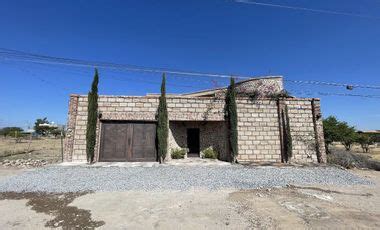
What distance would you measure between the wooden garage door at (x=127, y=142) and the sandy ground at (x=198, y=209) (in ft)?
17.3

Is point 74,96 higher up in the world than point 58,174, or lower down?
higher up

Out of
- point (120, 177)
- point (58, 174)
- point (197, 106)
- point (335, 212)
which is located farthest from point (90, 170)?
point (335, 212)

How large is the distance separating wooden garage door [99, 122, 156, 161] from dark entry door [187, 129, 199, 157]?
272cm

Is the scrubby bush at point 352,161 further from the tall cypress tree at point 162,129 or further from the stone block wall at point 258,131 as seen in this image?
the tall cypress tree at point 162,129

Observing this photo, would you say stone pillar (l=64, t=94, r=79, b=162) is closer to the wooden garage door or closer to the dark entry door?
the wooden garage door

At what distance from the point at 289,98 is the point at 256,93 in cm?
196

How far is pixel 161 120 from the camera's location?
11281mm

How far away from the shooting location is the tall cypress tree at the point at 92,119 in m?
10.6

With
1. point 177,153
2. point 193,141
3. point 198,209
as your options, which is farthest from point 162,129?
point 198,209

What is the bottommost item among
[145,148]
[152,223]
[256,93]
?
[152,223]

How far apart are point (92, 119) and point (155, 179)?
5.53 meters

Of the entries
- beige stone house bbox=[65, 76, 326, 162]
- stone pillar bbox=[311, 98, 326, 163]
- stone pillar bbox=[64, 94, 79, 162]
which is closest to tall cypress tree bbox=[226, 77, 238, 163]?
beige stone house bbox=[65, 76, 326, 162]

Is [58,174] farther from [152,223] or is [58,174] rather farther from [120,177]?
[152,223]

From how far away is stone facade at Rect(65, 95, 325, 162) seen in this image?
11.4 metres
